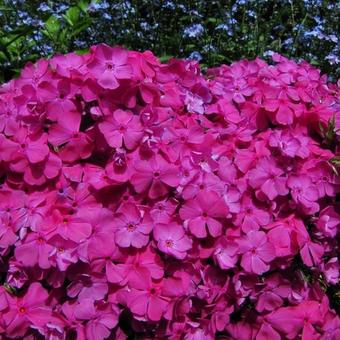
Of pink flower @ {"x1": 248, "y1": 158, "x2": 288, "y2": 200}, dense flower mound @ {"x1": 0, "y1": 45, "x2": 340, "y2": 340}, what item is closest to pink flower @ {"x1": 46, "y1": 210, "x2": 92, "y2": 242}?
dense flower mound @ {"x1": 0, "y1": 45, "x2": 340, "y2": 340}

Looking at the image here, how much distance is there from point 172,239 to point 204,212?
0.36 feet

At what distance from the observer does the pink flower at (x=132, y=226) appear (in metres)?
1.82

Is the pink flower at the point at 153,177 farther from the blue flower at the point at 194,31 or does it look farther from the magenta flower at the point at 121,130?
the blue flower at the point at 194,31

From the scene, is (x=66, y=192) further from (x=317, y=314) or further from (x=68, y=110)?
(x=317, y=314)

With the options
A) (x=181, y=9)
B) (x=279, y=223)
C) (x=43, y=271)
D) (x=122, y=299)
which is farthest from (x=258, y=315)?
(x=181, y=9)

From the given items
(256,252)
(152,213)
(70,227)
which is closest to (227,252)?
(256,252)

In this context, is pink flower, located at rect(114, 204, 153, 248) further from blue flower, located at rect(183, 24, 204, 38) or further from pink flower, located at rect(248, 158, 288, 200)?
blue flower, located at rect(183, 24, 204, 38)

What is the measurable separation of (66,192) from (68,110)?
22 centimetres

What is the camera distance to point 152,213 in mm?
1843

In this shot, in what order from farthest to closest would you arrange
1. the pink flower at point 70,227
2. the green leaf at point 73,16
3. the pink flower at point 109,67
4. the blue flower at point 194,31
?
the blue flower at point 194,31, the green leaf at point 73,16, the pink flower at point 109,67, the pink flower at point 70,227

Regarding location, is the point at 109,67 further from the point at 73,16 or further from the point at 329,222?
the point at 73,16

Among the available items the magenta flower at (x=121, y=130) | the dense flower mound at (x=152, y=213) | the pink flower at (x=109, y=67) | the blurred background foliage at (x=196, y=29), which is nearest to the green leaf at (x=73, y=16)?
the blurred background foliage at (x=196, y=29)

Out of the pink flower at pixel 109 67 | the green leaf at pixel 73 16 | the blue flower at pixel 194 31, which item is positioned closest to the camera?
the pink flower at pixel 109 67

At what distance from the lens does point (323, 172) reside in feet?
6.63
